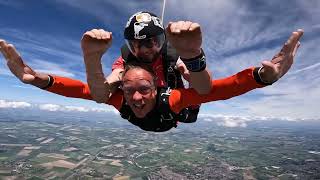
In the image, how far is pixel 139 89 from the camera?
450 cm

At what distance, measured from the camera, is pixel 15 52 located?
4.02 metres

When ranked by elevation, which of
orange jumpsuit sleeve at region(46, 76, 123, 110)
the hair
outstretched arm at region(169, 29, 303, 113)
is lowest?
orange jumpsuit sleeve at region(46, 76, 123, 110)

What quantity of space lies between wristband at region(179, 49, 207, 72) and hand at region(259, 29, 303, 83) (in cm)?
64

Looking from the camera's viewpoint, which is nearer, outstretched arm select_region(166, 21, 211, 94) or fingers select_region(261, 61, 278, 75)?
outstretched arm select_region(166, 21, 211, 94)

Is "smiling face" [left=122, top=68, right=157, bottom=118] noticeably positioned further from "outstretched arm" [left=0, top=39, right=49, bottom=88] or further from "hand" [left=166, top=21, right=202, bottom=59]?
"hand" [left=166, top=21, right=202, bottom=59]

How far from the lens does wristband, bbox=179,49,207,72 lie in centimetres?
313

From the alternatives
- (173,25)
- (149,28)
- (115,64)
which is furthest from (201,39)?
(115,64)

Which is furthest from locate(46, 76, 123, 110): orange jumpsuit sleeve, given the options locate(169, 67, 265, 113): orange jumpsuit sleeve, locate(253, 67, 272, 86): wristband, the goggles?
locate(253, 67, 272, 86): wristband

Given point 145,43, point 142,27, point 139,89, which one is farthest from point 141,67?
point 142,27

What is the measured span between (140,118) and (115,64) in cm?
131

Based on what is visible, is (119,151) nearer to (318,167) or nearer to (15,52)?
(318,167)

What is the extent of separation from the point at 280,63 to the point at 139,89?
211 centimetres

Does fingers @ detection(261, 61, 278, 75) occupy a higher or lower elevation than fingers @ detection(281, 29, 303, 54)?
lower

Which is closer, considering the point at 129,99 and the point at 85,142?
the point at 129,99
